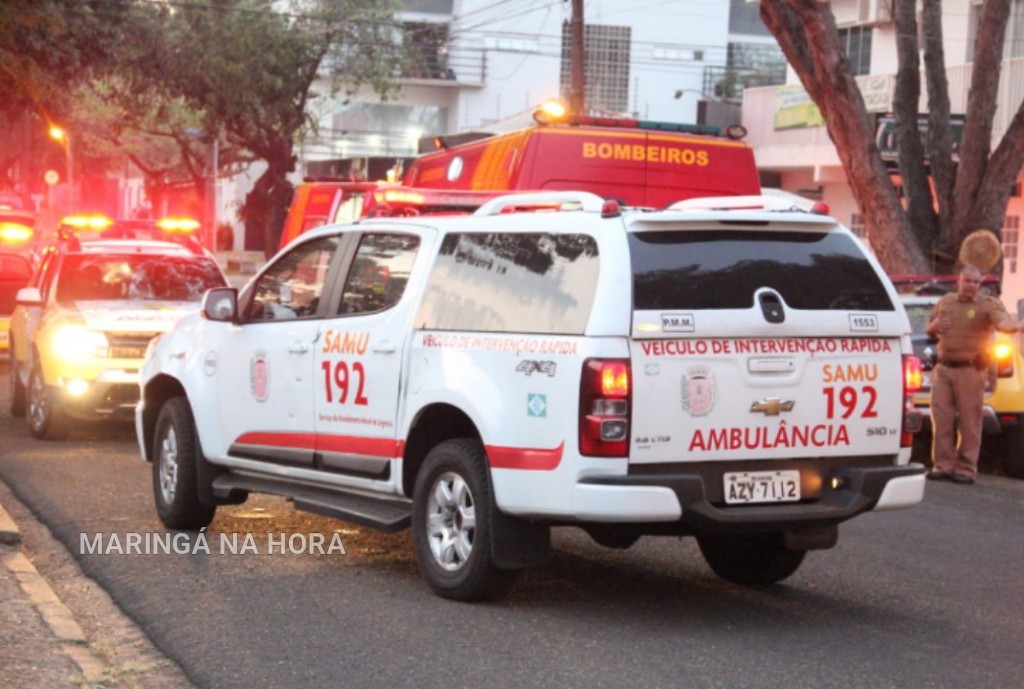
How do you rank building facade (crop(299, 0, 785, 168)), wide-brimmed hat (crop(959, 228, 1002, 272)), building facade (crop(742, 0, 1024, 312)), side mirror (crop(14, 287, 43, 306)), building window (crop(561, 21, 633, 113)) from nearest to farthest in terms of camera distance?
1. side mirror (crop(14, 287, 43, 306))
2. wide-brimmed hat (crop(959, 228, 1002, 272))
3. building facade (crop(742, 0, 1024, 312))
4. building facade (crop(299, 0, 785, 168))
5. building window (crop(561, 21, 633, 113))

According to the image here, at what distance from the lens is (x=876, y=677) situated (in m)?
6.79

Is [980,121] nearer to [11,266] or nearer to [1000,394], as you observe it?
[1000,394]

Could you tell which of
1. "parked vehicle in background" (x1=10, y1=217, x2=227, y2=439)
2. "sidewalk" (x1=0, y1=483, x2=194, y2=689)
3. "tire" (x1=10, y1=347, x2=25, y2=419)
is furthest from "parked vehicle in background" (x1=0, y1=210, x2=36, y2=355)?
"sidewalk" (x1=0, y1=483, x2=194, y2=689)

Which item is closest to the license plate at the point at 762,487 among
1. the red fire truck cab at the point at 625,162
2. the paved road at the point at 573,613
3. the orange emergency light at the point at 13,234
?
the paved road at the point at 573,613

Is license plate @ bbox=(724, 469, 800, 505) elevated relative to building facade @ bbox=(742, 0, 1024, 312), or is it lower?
lower

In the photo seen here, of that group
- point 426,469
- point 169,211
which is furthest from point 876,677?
point 169,211

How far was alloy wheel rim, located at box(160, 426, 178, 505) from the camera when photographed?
10.2 metres

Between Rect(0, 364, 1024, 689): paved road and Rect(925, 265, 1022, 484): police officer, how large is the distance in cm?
293

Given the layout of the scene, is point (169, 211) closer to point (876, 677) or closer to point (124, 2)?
point (124, 2)

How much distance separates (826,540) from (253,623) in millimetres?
2644

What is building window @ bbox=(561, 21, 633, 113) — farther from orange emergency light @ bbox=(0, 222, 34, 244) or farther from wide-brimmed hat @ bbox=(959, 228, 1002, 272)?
wide-brimmed hat @ bbox=(959, 228, 1002, 272)

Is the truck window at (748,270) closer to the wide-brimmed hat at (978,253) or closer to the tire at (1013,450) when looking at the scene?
the tire at (1013,450)

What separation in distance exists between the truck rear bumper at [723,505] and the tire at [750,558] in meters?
0.78

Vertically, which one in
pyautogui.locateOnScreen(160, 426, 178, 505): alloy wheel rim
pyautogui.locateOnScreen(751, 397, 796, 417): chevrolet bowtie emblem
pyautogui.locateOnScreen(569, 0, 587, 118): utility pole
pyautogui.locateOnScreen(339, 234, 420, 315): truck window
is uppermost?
pyautogui.locateOnScreen(569, 0, 587, 118): utility pole
